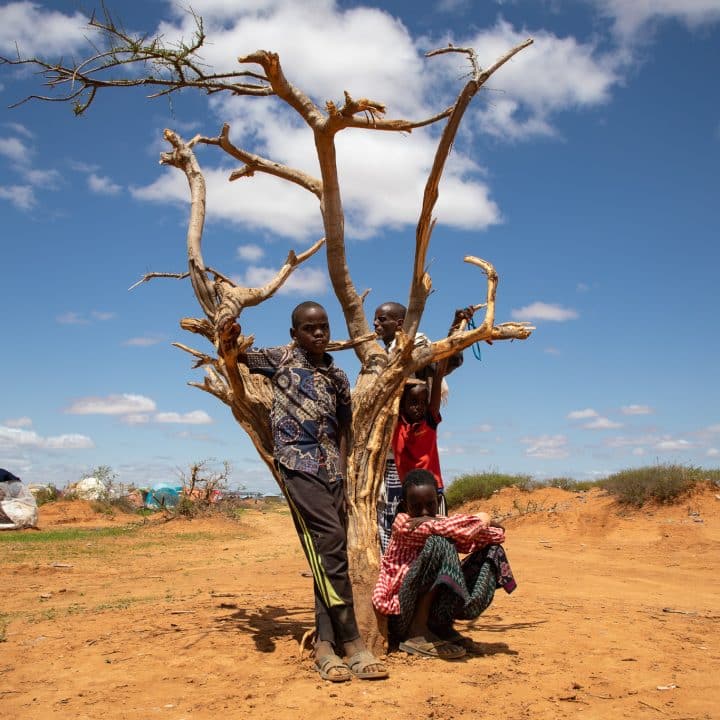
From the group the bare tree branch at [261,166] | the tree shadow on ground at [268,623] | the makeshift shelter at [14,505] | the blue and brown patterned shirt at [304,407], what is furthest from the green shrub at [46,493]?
the blue and brown patterned shirt at [304,407]

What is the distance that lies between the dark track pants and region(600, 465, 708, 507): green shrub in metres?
11.5

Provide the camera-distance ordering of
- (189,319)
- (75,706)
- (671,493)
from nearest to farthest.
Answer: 1. (75,706)
2. (189,319)
3. (671,493)

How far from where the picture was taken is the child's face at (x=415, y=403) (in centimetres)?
488

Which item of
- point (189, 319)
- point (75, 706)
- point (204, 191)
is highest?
point (204, 191)

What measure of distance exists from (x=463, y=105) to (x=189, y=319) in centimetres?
211

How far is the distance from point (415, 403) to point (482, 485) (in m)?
14.3

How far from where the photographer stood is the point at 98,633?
5230 mm

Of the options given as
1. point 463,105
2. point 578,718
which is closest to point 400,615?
point 578,718

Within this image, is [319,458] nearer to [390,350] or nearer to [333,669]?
[390,350]

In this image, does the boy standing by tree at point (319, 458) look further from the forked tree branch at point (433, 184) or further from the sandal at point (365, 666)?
the forked tree branch at point (433, 184)

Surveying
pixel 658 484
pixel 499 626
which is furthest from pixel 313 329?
pixel 658 484

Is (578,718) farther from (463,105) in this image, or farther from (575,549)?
(575,549)

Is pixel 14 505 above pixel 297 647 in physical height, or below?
above

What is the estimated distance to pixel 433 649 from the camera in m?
4.26
